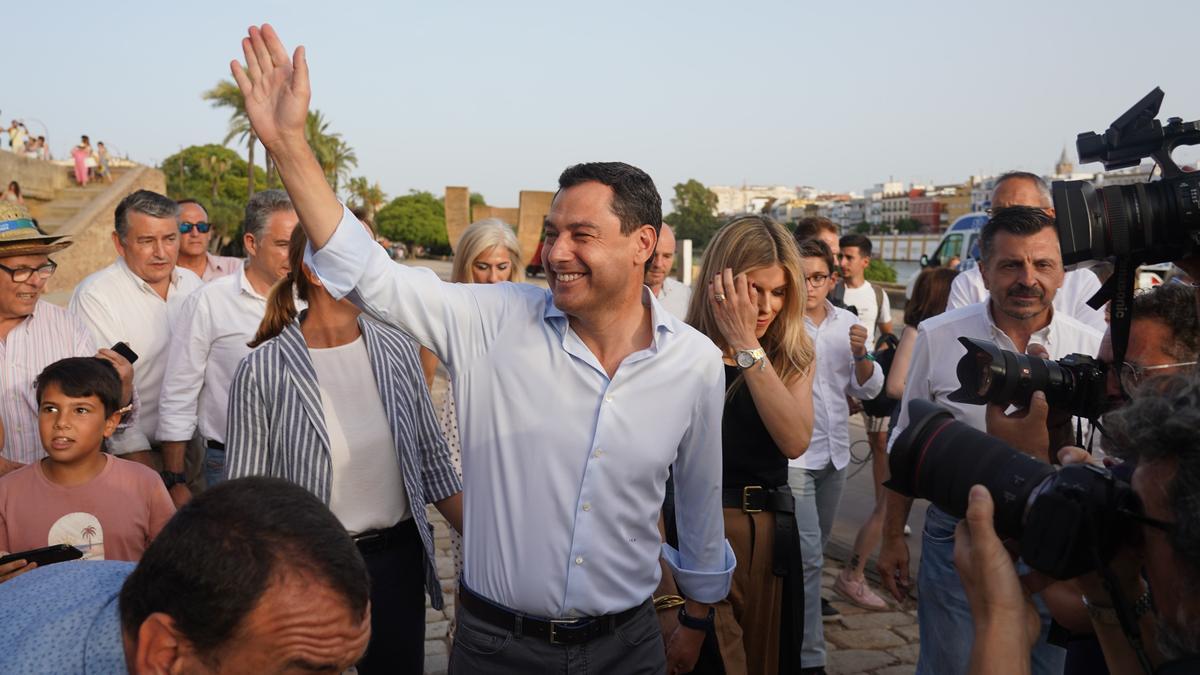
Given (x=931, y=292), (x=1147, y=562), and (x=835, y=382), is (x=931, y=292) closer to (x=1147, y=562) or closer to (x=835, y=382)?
(x=835, y=382)

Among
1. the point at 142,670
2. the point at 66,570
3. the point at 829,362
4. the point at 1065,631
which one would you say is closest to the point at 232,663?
the point at 142,670

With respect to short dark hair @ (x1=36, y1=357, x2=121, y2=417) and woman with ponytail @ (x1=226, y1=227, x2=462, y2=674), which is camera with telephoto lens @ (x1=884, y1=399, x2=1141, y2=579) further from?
short dark hair @ (x1=36, y1=357, x2=121, y2=417)

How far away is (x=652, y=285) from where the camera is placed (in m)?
5.88

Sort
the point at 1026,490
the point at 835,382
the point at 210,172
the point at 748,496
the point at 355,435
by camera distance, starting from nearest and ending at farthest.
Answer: the point at 1026,490 → the point at 355,435 → the point at 748,496 → the point at 835,382 → the point at 210,172

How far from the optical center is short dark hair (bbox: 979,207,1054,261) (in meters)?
3.33

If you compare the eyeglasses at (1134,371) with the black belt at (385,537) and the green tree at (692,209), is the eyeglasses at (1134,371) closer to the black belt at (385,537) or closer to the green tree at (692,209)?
the black belt at (385,537)

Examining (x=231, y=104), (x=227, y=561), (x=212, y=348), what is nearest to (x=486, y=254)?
(x=212, y=348)

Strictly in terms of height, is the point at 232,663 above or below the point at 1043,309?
below

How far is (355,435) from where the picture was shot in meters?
3.12

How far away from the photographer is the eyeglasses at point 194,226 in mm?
6207

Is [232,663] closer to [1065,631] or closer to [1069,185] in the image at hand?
[1065,631]

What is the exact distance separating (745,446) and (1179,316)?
1500mm

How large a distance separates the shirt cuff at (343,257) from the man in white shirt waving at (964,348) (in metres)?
2.13

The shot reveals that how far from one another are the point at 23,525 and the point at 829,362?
3.62 metres
